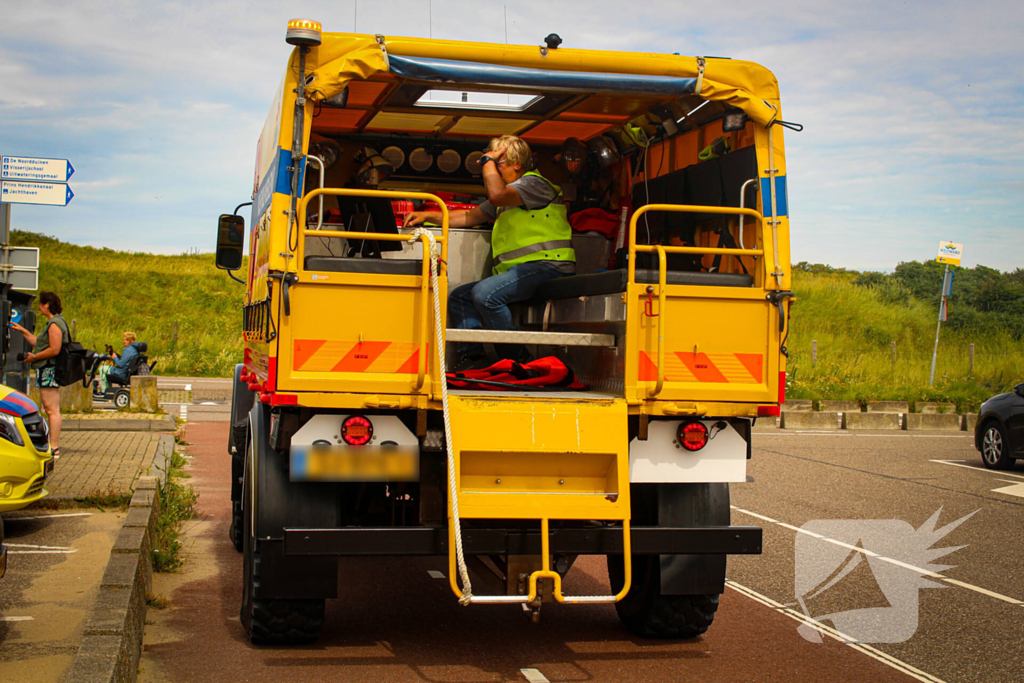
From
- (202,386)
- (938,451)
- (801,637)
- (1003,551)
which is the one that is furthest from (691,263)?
(202,386)

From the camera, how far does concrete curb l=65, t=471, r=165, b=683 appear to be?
3852 mm

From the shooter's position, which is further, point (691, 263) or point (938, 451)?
point (938, 451)

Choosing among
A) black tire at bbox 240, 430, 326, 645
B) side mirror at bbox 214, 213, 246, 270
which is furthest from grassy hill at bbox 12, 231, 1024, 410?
black tire at bbox 240, 430, 326, 645

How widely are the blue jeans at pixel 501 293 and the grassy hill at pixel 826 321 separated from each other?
760 inches

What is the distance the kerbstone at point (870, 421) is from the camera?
69.4 ft

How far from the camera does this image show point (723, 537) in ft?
16.4

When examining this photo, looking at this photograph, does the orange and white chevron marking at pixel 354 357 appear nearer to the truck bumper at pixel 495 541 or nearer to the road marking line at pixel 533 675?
the truck bumper at pixel 495 541

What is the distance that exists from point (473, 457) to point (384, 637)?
1.48 meters

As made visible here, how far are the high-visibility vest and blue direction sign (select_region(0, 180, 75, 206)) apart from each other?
24.6ft

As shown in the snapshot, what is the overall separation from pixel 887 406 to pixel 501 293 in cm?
2002

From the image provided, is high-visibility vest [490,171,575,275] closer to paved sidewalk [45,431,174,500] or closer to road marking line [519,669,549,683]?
road marking line [519,669,549,683]

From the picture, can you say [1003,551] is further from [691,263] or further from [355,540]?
[355,540]

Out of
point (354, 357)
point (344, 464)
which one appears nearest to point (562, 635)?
point (344, 464)

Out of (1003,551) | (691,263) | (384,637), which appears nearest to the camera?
(384,637)
